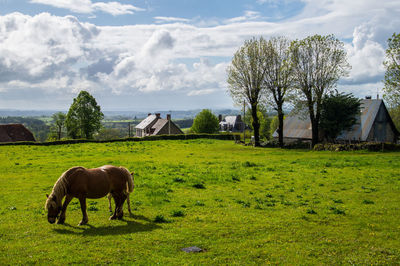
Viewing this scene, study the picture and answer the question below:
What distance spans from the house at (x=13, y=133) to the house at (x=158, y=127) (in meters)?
36.6

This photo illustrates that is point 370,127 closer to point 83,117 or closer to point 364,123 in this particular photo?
point 364,123

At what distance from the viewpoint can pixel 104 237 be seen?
434 inches

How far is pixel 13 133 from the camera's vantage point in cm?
8088

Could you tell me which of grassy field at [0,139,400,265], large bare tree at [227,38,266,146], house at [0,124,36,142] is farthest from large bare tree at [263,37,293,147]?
house at [0,124,36,142]

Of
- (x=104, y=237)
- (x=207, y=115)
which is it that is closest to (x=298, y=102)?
(x=104, y=237)

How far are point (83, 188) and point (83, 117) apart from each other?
69.8 meters

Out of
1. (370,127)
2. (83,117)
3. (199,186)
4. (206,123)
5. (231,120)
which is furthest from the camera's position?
(231,120)

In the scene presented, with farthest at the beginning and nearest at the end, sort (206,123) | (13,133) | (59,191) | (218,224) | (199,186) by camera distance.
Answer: (206,123) → (13,133) → (199,186) → (218,224) → (59,191)

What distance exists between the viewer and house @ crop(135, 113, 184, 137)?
323 feet

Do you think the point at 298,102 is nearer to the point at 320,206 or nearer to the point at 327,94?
the point at 327,94

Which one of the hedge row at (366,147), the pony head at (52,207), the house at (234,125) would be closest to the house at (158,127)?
the house at (234,125)

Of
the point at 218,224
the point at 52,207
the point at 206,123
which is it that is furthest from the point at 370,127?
the point at 206,123

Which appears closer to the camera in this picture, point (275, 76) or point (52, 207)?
point (52, 207)

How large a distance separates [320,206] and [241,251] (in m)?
7.80
